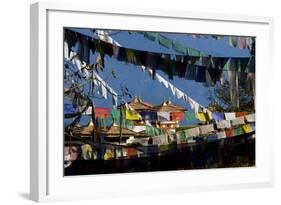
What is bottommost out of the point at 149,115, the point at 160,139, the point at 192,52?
the point at 160,139

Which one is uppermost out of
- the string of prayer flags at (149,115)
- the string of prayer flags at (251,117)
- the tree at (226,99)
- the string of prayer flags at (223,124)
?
the tree at (226,99)

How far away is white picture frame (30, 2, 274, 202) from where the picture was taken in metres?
3.35

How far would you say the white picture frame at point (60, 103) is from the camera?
11.0 feet

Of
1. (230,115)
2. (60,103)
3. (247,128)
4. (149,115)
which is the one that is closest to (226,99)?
(230,115)

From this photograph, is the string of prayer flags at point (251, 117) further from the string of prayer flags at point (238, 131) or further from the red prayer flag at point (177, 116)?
the red prayer flag at point (177, 116)

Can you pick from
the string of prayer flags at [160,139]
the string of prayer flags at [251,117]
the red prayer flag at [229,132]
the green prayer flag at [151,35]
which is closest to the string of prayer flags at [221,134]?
the red prayer flag at [229,132]

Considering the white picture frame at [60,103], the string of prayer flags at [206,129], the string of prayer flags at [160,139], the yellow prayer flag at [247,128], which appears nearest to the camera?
the white picture frame at [60,103]

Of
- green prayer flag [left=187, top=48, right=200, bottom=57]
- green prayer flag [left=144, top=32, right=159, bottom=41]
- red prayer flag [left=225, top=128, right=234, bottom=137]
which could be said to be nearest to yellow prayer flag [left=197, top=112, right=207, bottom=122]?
red prayer flag [left=225, top=128, right=234, bottom=137]

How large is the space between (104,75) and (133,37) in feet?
0.69

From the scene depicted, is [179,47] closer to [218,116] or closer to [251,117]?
[218,116]

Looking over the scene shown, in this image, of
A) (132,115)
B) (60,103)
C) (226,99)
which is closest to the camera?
(60,103)

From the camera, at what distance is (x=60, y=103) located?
11.1ft

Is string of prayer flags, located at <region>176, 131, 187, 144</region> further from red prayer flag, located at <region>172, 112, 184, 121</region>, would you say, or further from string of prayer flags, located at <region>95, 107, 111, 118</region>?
string of prayer flags, located at <region>95, 107, 111, 118</region>

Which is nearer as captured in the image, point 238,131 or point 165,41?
point 165,41
